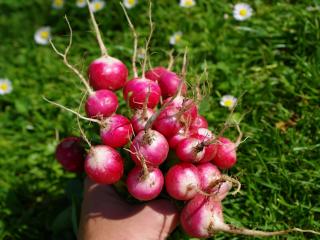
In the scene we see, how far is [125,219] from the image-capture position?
1524mm

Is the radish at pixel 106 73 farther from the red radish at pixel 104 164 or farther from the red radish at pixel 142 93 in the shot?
the red radish at pixel 104 164

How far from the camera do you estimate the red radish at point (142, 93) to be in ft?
4.80

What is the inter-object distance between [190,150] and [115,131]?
0.75 ft

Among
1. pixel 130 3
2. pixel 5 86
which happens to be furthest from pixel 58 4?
pixel 5 86

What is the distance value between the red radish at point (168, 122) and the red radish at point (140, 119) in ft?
0.11

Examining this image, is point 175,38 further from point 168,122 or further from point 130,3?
point 168,122

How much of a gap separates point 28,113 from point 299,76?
1.43m

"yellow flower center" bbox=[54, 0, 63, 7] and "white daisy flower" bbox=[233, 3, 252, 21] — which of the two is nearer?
"white daisy flower" bbox=[233, 3, 252, 21]

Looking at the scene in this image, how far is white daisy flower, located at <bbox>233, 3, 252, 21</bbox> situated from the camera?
2.51 m

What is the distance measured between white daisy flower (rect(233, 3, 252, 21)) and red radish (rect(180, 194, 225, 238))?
4.51 ft

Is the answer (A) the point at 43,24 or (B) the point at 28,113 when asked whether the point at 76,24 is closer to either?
(A) the point at 43,24

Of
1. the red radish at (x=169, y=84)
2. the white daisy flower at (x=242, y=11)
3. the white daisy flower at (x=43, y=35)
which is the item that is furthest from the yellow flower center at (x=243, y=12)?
the white daisy flower at (x=43, y=35)

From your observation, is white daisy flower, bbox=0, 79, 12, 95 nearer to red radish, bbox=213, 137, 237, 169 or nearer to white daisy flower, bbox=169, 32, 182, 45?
white daisy flower, bbox=169, 32, 182, 45

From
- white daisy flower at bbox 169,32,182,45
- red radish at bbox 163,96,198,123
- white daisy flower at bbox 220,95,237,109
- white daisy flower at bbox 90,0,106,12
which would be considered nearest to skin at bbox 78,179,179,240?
red radish at bbox 163,96,198,123
